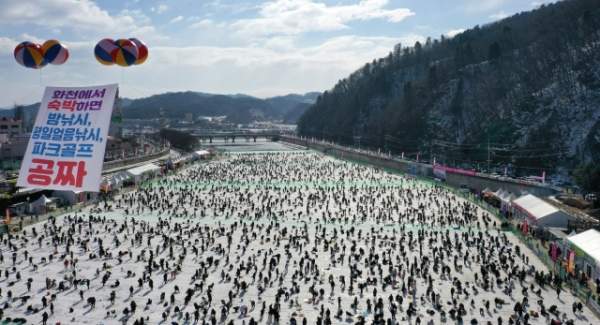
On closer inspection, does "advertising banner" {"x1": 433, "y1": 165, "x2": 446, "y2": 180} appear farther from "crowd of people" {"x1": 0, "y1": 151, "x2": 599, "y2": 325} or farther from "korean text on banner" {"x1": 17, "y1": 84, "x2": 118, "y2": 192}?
"korean text on banner" {"x1": 17, "y1": 84, "x2": 118, "y2": 192}

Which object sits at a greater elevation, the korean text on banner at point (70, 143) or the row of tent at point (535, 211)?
the korean text on banner at point (70, 143)

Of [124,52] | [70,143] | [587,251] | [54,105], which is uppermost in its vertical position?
[124,52]

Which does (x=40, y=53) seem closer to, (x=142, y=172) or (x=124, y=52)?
(x=124, y=52)

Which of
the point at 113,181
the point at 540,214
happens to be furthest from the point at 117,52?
the point at 113,181

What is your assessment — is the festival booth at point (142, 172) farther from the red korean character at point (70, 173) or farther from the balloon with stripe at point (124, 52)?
the red korean character at point (70, 173)

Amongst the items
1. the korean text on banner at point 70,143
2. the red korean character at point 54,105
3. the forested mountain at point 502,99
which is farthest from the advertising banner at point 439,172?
the red korean character at point 54,105

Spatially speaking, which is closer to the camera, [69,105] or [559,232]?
[69,105]

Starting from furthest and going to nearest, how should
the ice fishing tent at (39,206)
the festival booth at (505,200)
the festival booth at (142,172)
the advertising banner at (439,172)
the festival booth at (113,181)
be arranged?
1. the advertising banner at (439,172)
2. the festival booth at (142,172)
3. the festival booth at (113,181)
4. the festival booth at (505,200)
5. the ice fishing tent at (39,206)
